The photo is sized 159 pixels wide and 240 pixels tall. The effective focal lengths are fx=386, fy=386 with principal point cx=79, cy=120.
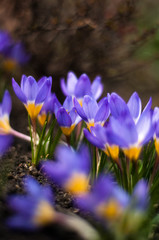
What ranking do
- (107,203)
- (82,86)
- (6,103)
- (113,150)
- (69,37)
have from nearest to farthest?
(107,203)
(113,150)
(6,103)
(82,86)
(69,37)

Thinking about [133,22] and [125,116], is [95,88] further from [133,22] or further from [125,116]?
[133,22]

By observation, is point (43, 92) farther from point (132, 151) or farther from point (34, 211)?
point (34, 211)

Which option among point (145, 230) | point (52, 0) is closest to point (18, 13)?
point (52, 0)

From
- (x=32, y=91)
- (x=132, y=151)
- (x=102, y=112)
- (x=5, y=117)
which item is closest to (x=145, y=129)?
(x=132, y=151)

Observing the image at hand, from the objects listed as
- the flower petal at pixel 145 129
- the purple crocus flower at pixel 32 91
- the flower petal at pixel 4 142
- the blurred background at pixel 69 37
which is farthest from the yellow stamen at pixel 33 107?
the blurred background at pixel 69 37

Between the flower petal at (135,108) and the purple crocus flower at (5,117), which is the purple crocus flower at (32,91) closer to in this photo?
the purple crocus flower at (5,117)

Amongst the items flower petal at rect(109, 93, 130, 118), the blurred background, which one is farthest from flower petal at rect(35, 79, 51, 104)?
the blurred background
